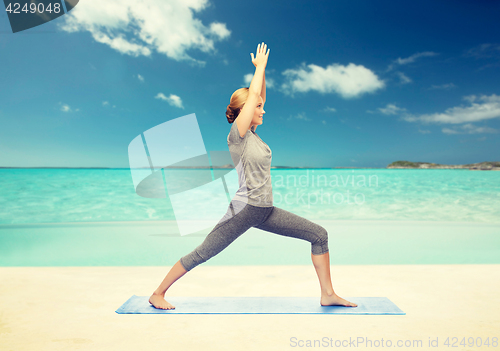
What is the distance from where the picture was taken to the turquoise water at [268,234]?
454cm

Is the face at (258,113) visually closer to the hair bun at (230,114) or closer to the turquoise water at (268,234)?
the hair bun at (230,114)

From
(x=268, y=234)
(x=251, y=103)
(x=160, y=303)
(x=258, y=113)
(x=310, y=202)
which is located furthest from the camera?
(x=310, y=202)

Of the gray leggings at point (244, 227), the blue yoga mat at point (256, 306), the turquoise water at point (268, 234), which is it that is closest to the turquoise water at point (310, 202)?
the turquoise water at point (268, 234)

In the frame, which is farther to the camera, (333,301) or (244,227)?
(333,301)

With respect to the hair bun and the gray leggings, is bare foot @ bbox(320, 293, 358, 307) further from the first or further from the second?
the hair bun

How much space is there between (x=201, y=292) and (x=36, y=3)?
3900 mm

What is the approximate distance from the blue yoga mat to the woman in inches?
4.8

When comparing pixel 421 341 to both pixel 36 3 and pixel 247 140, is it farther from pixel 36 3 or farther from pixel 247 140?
pixel 36 3

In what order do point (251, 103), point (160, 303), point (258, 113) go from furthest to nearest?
1. point (160, 303)
2. point (258, 113)
3. point (251, 103)

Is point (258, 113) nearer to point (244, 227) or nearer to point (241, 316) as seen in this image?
point (244, 227)

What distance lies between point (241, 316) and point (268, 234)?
4.10 meters

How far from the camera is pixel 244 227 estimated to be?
6.03 ft

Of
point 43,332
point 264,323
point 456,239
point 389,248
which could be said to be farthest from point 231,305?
point 456,239

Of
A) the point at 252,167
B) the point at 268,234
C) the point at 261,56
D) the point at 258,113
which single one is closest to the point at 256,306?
the point at 252,167
